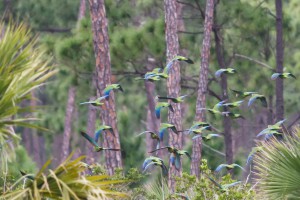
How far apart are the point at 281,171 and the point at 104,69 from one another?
805 centimetres

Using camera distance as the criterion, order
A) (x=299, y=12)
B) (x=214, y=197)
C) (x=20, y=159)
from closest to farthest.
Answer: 1. (x=214, y=197)
2. (x=20, y=159)
3. (x=299, y=12)

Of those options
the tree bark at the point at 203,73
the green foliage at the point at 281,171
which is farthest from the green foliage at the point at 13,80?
the tree bark at the point at 203,73

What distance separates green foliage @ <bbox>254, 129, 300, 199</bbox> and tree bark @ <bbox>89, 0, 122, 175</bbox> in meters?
7.34

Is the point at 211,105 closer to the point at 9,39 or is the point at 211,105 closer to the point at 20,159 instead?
the point at 20,159

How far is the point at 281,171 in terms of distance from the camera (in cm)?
1088

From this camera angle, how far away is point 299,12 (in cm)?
2538

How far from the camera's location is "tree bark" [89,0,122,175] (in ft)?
60.0

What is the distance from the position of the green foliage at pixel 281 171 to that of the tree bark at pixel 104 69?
24.1 ft

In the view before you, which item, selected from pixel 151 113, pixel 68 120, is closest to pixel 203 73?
pixel 151 113

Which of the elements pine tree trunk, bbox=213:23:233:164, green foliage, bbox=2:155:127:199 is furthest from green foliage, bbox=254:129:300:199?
pine tree trunk, bbox=213:23:233:164

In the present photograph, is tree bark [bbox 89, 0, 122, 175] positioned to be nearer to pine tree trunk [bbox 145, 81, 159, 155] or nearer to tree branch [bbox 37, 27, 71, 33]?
pine tree trunk [bbox 145, 81, 159, 155]

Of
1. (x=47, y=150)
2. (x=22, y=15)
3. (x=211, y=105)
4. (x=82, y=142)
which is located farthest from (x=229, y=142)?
(x=47, y=150)

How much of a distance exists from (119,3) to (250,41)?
3273 mm

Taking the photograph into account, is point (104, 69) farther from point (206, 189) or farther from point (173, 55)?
point (206, 189)
